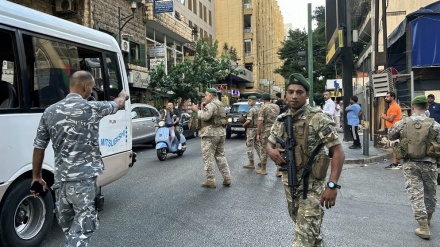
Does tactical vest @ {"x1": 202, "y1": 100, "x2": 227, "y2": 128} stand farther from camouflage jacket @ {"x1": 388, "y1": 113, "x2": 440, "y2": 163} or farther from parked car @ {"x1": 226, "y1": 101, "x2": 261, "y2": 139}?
parked car @ {"x1": 226, "y1": 101, "x2": 261, "y2": 139}

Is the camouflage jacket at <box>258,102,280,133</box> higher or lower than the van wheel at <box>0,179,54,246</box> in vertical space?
higher

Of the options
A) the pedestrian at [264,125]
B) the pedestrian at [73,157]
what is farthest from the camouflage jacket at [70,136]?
the pedestrian at [264,125]

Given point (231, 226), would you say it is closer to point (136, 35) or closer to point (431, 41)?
point (431, 41)

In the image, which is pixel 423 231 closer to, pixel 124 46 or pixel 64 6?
pixel 64 6

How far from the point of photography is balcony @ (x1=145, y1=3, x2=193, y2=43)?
24.0 meters

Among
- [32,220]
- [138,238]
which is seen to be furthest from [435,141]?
[32,220]

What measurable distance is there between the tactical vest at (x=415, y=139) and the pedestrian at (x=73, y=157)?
369 cm

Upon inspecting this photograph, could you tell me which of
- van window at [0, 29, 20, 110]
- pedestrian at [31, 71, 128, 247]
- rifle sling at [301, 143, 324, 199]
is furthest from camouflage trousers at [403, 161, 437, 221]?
van window at [0, 29, 20, 110]

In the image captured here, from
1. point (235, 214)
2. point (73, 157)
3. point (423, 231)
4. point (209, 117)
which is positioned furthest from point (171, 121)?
point (73, 157)

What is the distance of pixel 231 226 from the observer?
486 centimetres

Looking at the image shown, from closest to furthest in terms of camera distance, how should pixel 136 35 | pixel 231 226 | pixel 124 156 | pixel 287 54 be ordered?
pixel 231 226 → pixel 124 156 → pixel 136 35 → pixel 287 54

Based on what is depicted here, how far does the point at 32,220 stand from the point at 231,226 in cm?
232

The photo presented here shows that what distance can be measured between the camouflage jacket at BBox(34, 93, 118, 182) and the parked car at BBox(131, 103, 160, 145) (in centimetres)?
930

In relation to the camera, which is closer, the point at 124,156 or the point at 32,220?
the point at 32,220
